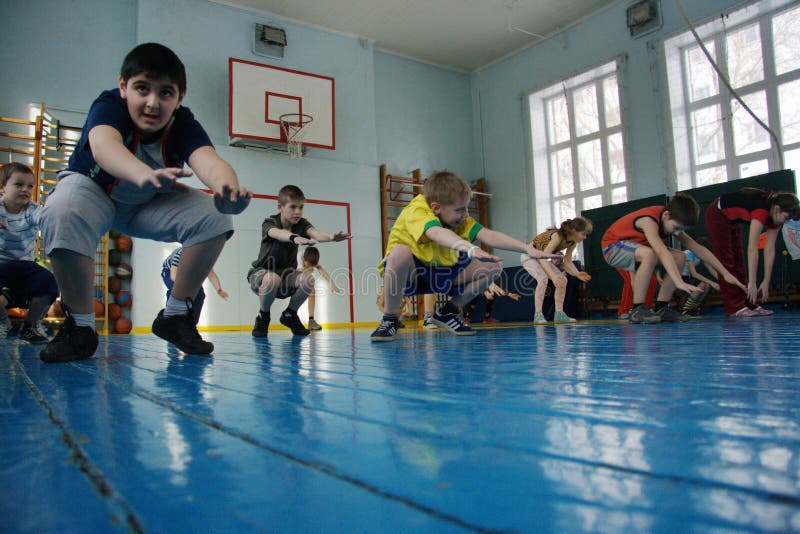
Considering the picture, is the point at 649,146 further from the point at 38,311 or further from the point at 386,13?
the point at 38,311

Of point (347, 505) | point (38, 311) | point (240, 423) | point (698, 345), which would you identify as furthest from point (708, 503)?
point (38, 311)

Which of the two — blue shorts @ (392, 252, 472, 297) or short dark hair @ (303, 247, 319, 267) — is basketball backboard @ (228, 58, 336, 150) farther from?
blue shorts @ (392, 252, 472, 297)

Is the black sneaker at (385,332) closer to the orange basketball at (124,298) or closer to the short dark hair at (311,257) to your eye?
the short dark hair at (311,257)

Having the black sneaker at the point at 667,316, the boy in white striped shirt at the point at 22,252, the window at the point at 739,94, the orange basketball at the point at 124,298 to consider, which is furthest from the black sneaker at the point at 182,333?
the window at the point at 739,94

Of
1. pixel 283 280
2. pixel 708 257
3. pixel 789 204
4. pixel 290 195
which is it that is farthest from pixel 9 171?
pixel 789 204

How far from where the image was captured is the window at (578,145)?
958 cm

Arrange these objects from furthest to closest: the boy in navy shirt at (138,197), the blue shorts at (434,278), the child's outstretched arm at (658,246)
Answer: the child's outstretched arm at (658,246), the blue shorts at (434,278), the boy in navy shirt at (138,197)

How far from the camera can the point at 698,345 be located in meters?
1.75

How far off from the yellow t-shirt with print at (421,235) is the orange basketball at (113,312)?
244 inches

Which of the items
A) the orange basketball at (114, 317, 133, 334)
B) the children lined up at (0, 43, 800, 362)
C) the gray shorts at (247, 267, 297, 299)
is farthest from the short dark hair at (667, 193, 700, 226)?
the orange basketball at (114, 317, 133, 334)

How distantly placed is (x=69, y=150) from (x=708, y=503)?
8.86 m

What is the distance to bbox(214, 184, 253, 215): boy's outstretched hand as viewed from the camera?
4.98 feet

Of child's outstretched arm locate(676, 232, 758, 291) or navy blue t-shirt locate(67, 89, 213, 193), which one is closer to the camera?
navy blue t-shirt locate(67, 89, 213, 193)

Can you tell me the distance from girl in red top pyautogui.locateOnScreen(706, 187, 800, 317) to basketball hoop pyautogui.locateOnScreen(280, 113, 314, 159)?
616cm
